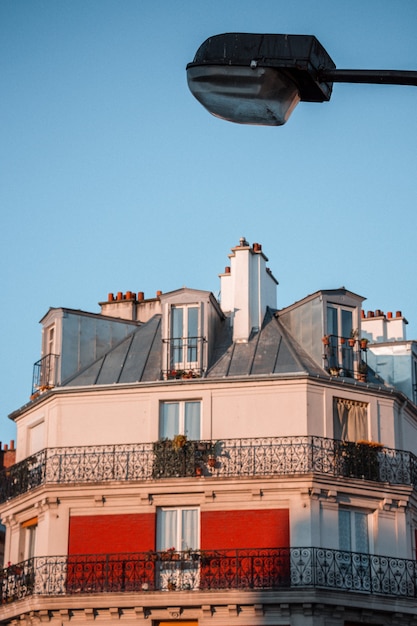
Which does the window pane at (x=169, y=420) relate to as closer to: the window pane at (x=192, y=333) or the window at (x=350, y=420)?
the window pane at (x=192, y=333)

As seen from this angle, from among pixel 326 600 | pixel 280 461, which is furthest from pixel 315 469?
pixel 326 600

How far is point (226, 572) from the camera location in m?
26.7

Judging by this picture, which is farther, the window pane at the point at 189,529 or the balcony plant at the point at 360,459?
the balcony plant at the point at 360,459

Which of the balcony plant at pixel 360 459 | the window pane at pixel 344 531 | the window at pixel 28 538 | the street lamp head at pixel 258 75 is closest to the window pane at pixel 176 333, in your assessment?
the balcony plant at pixel 360 459

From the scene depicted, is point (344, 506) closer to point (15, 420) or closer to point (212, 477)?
point (212, 477)

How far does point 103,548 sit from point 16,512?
3.06 metres

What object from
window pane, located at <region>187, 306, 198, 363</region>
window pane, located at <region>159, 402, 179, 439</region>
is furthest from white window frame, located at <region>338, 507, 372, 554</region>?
window pane, located at <region>187, 306, 198, 363</region>

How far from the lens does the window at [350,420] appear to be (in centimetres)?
2834

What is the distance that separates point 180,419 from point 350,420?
4.00m

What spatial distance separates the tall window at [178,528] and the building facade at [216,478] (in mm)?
34

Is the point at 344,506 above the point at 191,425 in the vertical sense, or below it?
below

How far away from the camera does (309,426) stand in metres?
27.8

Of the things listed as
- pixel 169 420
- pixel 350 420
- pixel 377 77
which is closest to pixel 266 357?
pixel 350 420

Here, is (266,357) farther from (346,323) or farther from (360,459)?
(360,459)
